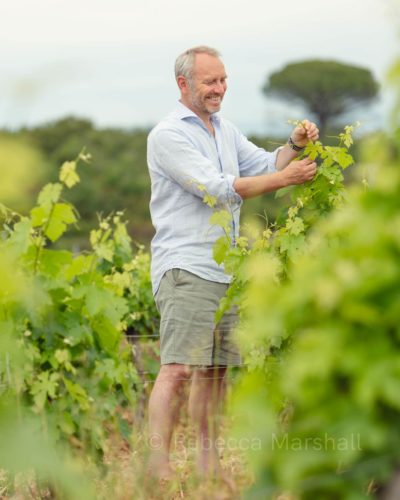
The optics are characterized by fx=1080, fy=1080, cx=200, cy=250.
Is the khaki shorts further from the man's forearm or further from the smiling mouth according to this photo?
the smiling mouth

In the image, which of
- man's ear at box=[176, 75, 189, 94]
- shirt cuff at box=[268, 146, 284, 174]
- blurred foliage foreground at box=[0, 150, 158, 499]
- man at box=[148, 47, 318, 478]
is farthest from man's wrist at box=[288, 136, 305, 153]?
blurred foliage foreground at box=[0, 150, 158, 499]

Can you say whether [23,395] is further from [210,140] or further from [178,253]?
[210,140]

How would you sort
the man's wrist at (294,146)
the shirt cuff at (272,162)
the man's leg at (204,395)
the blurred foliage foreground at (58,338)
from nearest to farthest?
the blurred foliage foreground at (58,338), the man's leg at (204,395), the man's wrist at (294,146), the shirt cuff at (272,162)

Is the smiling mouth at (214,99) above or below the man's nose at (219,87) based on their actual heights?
below

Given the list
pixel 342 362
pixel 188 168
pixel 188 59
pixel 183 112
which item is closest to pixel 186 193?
pixel 188 168

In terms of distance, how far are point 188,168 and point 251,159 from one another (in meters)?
0.65

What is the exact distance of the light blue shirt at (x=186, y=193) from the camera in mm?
4883

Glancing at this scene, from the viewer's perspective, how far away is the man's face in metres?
5.16

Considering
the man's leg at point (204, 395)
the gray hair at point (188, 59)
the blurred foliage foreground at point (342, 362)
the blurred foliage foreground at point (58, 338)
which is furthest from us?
the gray hair at point (188, 59)

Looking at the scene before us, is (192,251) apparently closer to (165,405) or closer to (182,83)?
(165,405)

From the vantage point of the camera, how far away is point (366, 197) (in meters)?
2.25

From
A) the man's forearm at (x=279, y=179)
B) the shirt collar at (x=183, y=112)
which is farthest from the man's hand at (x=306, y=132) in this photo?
the shirt collar at (x=183, y=112)

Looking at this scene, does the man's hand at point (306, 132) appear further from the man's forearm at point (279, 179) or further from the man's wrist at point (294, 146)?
the man's forearm at point (279, 179)

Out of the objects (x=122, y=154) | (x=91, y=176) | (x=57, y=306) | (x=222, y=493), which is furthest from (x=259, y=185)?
(x=122, y=154)
